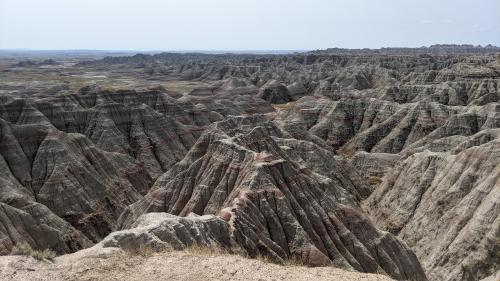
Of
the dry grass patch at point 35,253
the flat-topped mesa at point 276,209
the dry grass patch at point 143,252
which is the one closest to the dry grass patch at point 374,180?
the flat-topped mesa at point 276,209

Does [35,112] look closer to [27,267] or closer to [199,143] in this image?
[199,143]

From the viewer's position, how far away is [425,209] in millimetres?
48344

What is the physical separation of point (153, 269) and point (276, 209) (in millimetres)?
16547

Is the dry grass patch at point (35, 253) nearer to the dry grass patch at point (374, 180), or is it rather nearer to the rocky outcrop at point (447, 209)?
the rocky outcrop at point (447, 209)

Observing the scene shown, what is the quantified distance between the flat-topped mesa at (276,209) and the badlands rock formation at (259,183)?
107 mm

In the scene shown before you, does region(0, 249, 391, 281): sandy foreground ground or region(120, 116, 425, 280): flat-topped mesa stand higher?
region(0, 249, 391, 281): sandy foreground ground

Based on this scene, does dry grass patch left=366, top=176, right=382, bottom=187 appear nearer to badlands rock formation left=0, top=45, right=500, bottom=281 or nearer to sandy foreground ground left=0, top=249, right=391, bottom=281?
badlands rock formation left=0, top=45, right=500, bottom=281

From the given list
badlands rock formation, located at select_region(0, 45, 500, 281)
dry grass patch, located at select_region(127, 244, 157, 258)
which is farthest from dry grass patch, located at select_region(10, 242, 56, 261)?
dry grass patch, located at select_region(127, 244, 157, 258)

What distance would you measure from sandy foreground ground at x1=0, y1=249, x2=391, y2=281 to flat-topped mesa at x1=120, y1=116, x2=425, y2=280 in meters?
8.56

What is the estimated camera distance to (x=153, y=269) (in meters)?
18.6

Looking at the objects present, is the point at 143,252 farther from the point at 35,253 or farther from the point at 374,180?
the point at 374,180

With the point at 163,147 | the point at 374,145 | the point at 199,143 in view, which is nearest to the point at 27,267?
the point at 199,143

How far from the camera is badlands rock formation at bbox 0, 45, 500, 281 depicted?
33062mm

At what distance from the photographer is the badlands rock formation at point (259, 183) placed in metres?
33.1
